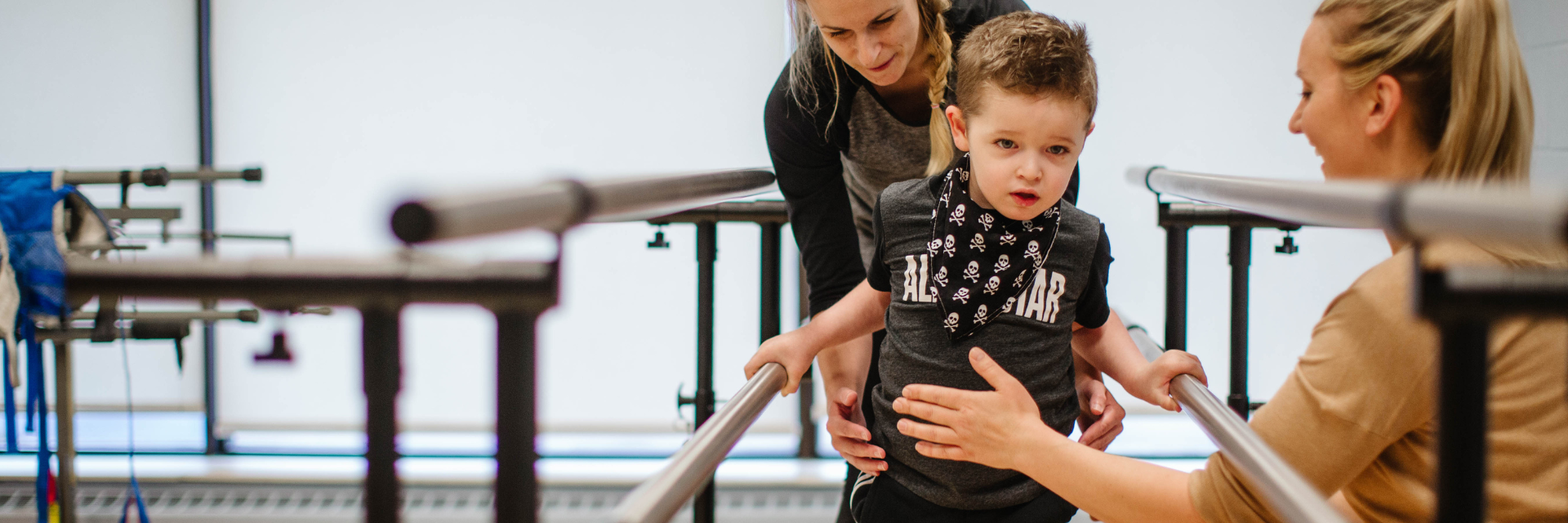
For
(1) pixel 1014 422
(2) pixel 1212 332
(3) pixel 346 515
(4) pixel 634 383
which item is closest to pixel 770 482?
(4) pixel 634 383

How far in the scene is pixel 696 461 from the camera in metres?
0.74

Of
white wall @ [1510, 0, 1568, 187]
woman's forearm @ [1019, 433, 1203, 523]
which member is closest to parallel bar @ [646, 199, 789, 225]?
woman's forearm @ [1019, 433, 1203, 523]

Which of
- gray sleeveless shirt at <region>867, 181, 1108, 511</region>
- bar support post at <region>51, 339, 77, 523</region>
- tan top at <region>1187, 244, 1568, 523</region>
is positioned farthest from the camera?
→ bar support post at <region>51, 339, 77, 523</region>

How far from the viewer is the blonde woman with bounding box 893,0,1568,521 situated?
2.14ft

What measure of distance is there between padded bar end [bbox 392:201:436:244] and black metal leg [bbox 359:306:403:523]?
113mm

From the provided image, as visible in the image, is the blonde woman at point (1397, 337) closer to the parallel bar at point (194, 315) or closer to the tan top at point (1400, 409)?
the tan top at point (1400, 409)

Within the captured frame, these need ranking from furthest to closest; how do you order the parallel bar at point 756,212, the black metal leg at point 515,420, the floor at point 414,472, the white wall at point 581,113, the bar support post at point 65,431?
1. the white wall at point 581,113
2. the floor at point 414,472
3. the bar support post at point 65,431
4. the parallel bar at point 756,212
5. the black metal leg at point 515,420

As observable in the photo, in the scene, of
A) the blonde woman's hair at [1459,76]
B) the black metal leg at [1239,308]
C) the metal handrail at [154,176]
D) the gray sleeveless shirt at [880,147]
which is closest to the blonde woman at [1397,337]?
the blonde woman's hair at [1459,76]

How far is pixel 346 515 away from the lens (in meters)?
2.47

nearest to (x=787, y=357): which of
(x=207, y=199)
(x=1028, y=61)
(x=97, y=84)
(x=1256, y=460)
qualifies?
(x=1028, y=61)

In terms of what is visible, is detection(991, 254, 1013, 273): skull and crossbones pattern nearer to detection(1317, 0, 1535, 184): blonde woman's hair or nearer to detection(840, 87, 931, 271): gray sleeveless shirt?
detection(840, 87, 931, 271): gray sleeveless shirt

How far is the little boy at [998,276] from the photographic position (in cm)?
97

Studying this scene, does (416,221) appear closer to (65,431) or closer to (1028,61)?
(1028,61)

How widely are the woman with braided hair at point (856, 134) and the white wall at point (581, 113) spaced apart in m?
1.30
